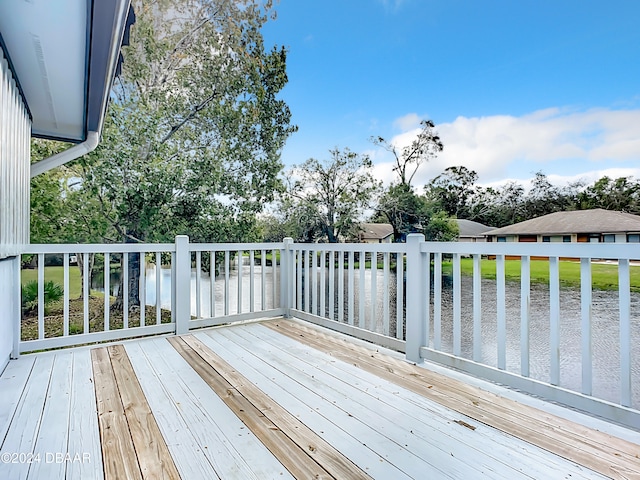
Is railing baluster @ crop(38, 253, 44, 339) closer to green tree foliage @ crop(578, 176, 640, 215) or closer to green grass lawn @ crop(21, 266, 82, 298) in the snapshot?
green grass lawn @ crop(21, 266, 82, 298)

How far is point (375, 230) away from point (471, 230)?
3.96m

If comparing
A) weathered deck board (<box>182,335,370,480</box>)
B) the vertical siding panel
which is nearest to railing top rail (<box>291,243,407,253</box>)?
weathered deck board (<box>182,335,370,480</box>)

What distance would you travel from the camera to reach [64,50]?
2.02m

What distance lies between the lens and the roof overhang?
1.63m

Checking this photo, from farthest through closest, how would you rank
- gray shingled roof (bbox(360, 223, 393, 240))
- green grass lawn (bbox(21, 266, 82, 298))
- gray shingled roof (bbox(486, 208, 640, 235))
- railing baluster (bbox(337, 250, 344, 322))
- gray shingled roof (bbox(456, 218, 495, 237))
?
1. gray shingled roof (bbox(360, 223, 393, 240))
2. gray shingled roof (bbox(456, 218, 495, 237))
3. gray shingled roof (bbox(486, 208, 640, 235))
4. green grass lawn (bbox(21, 266, 82, 298))
5. railing baluster (bbox(337, 250, 344, 322))

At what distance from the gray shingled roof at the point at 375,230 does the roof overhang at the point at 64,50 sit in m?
12.6

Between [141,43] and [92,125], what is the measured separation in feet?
14.2

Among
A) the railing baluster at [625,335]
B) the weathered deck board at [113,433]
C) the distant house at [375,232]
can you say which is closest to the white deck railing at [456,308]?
the railing baluster at [625,335]

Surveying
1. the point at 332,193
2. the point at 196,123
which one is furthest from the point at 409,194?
the point at 196,123

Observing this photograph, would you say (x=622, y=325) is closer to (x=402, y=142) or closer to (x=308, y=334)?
(x=308, y=334)

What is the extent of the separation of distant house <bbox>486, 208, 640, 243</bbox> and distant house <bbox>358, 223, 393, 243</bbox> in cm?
454

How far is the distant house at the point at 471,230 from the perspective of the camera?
1346cm

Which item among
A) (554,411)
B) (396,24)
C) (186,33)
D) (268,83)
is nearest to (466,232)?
(396,24)

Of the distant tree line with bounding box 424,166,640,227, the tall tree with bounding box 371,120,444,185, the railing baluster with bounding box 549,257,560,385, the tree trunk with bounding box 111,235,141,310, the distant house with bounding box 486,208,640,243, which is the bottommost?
the tree trunk with bounding box 111,235,141,310
